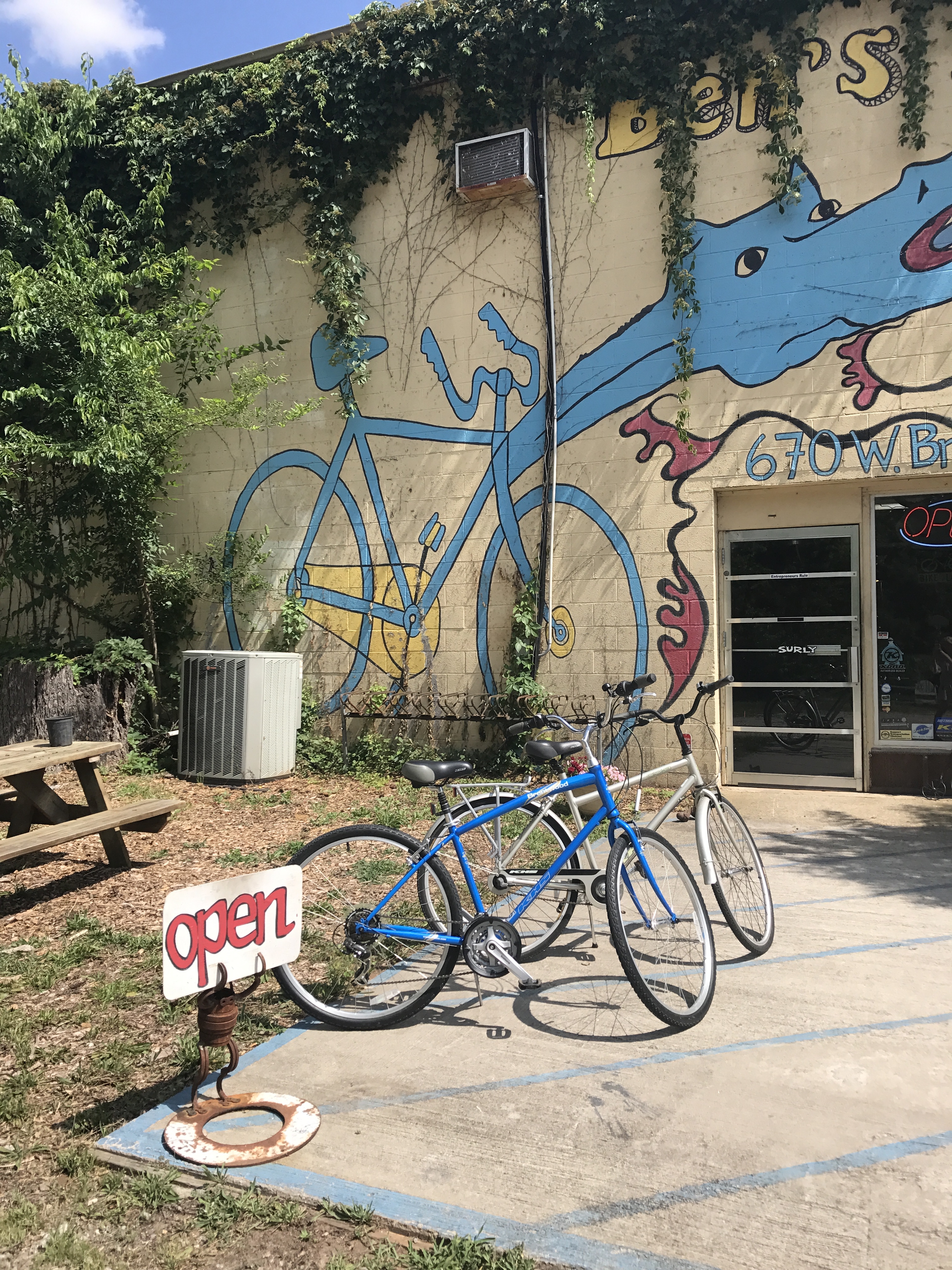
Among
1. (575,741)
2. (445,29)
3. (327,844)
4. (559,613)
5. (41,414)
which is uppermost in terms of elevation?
(445,29)

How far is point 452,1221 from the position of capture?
243 cm

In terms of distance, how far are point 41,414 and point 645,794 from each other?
6.70 m

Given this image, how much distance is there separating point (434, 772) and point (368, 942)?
0.73 meters

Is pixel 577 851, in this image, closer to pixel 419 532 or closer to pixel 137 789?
pixel 137 789

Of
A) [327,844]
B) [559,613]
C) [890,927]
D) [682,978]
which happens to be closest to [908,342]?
[559,613]

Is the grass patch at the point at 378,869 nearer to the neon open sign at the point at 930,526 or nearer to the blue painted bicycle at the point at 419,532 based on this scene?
the blue painted bicycle at the point at 419,532

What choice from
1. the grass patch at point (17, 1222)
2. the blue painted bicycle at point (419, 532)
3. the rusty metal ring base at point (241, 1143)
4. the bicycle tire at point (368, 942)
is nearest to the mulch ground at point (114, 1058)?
the grass patch at point (17, 1222)

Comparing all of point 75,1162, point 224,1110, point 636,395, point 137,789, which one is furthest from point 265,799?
point 75,1162

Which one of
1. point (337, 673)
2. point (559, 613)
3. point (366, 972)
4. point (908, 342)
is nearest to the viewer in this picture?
point (366, 972)

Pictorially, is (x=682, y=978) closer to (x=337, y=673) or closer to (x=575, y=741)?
(x=575, y=741)

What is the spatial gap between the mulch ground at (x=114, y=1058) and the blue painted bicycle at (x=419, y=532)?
2.50 meters

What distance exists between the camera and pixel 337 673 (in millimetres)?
9461

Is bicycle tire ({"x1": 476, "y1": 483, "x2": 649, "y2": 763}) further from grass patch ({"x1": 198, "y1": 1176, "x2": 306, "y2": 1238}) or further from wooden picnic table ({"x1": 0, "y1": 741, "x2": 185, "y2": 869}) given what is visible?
grass patch ({"x1": 198, "y1": 1176, "x2": 306, "y2": 1238})

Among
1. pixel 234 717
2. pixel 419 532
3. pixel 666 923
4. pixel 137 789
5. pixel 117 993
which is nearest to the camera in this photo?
pixel 666 923
